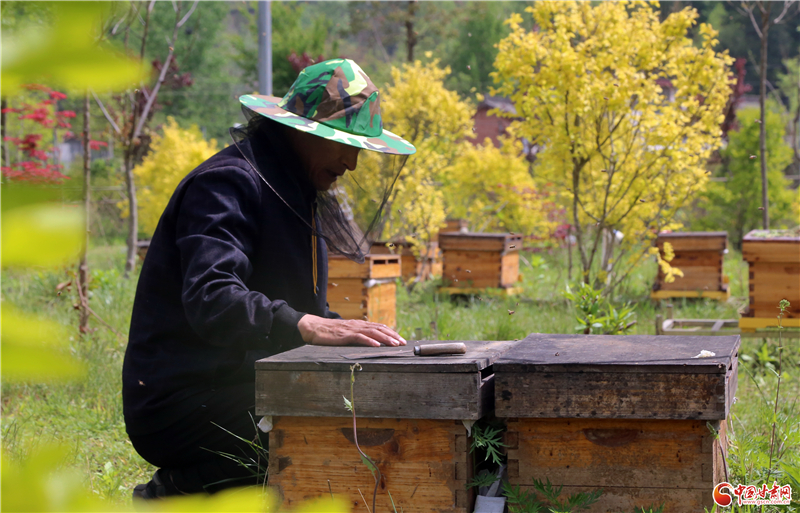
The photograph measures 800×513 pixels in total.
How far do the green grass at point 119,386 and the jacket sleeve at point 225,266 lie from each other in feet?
1.12

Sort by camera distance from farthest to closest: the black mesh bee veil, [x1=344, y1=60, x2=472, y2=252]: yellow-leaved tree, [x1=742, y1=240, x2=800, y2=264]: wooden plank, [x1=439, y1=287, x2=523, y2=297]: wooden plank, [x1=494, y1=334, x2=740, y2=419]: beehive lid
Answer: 1. [x1=344, y1=60, x2=472, y2=252]: yellow-leaved tree
2. [x1=439, y1=287, x2=523, y2=297]: wooden plank
3. [x1=742, y1=240, x2=800, y2=264]: wooden plank
4. the black mesh bee veil
5. [x1=494, y1=334, x2=740, y2=419]: beehive lid

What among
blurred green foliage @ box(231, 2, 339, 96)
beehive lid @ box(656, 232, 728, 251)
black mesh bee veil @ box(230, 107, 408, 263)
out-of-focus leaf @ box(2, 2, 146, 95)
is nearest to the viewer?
out-of-focus leaf @ box(2, 2, 146, 95)

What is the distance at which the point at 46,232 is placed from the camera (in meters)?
0.25

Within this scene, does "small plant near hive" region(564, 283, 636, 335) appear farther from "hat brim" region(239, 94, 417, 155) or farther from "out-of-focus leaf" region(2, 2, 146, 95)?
"out-of-focus leaf" region(2, 2, 146, 95)

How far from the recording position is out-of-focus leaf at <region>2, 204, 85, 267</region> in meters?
0.25

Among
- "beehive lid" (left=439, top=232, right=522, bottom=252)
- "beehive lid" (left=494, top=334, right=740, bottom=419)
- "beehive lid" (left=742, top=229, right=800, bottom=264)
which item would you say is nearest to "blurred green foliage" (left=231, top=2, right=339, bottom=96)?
"beehive lid" (left=439, top=232, right=522, bottom=252)

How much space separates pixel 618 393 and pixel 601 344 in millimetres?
394

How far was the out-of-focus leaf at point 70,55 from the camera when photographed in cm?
25

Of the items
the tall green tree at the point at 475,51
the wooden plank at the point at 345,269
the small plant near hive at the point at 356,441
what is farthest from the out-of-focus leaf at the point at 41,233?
the tall green tree at the point at 475,51

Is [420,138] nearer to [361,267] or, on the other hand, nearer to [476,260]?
[476,260]

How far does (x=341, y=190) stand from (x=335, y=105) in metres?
0.47

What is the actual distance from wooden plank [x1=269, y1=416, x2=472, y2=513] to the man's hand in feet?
0.85

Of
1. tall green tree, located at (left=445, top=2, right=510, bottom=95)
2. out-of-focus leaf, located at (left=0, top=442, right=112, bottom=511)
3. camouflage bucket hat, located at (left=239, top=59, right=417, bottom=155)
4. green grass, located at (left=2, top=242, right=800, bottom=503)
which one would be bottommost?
green grass, located at (left=2, top=242, right=800, bottom=503)

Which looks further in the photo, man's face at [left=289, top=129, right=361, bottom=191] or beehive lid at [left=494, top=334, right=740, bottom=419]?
man's face at [left=289, top=129, right=361, bottom=191]
